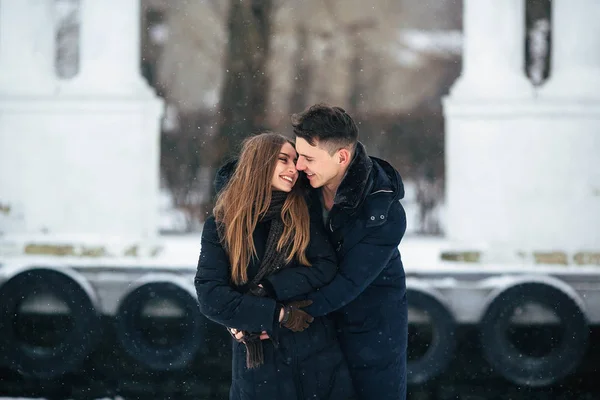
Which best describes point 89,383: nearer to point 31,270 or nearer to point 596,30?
point 31,270

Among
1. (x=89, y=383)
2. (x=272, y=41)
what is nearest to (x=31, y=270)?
(x=89, y=383)

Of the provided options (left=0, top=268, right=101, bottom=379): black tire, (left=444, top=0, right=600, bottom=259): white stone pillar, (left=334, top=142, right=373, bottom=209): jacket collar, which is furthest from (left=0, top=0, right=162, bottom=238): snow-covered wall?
(left=334, top=142, right=373, bottom=209): jacket collar

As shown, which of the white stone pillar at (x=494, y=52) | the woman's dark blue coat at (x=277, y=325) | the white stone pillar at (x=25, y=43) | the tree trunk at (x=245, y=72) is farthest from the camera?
A: the tree trunk at (x=245, y=72)

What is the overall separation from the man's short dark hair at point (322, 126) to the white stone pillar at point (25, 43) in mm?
4304

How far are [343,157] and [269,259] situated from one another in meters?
0.44

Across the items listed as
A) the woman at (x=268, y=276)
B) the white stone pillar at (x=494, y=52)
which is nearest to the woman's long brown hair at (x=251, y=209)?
the woman at (x=268, y=276)

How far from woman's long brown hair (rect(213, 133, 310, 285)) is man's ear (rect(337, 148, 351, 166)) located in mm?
205

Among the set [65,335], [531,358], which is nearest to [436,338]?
[531,358]

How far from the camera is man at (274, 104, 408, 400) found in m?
2.50

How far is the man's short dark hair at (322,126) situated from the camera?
250cm

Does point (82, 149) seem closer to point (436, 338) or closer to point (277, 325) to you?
point (436, 338)

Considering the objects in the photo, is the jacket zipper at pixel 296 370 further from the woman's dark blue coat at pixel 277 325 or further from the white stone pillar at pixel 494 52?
the white stone pillar at pixel 494 52

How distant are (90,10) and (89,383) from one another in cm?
302

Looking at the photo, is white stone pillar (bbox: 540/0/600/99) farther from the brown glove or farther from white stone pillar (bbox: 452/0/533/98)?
the brown glove
